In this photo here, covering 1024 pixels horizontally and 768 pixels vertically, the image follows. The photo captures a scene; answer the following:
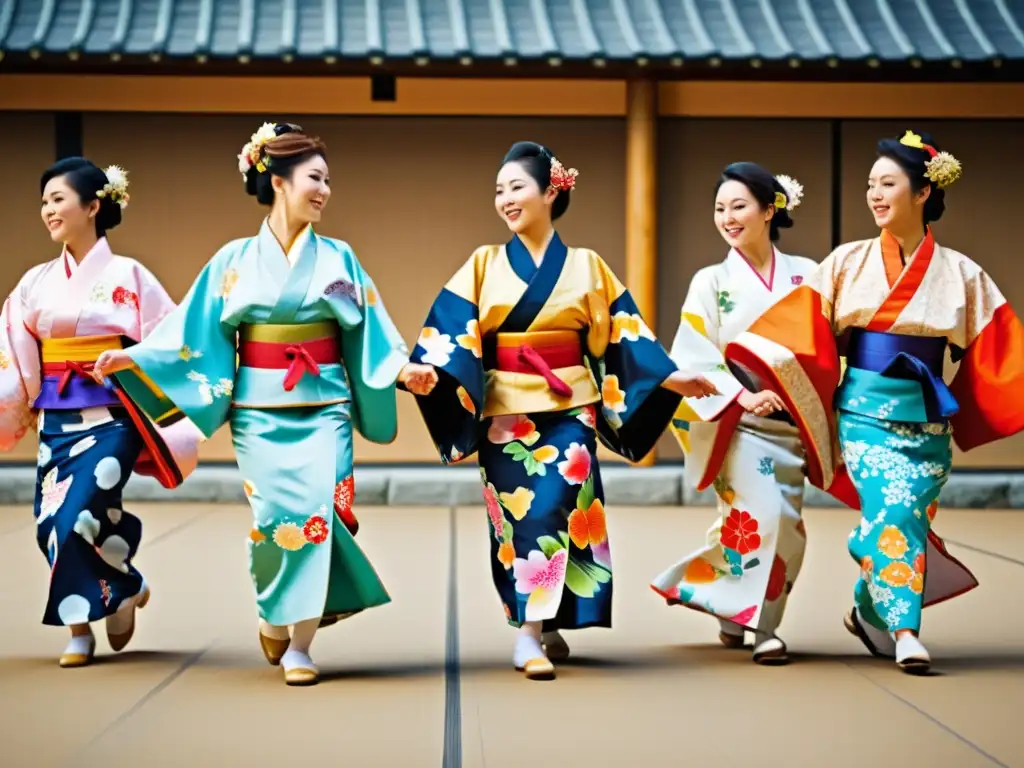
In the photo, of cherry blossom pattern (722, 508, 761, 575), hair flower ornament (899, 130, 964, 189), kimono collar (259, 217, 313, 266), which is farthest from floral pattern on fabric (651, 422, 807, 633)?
kimono collar (259, 217, 313, 266)

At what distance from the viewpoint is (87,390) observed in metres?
4.73

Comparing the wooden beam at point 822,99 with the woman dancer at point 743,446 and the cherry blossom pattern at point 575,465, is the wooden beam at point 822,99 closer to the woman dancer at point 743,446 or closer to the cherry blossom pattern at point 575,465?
the woman dancer at point 743,446

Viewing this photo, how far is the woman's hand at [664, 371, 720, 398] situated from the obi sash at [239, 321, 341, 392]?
3.88 ft

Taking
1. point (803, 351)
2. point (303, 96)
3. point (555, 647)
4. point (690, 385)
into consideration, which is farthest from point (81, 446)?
point (303, 96)

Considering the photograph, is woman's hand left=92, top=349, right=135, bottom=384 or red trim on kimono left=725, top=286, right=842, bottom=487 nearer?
woman's hand left=92, top=349, right=135, bottom=384

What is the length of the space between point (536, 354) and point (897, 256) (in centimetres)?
128

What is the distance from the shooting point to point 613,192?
30.8 ft

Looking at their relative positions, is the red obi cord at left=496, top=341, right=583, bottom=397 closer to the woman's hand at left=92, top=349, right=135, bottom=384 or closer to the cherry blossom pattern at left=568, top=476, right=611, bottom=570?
the cherry blossom pattern at left=568, top=476, right=611, bottom=570

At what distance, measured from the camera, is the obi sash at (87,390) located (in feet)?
15.5

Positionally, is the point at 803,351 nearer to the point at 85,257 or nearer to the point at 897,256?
the point at 897,256

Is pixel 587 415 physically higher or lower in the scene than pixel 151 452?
higher

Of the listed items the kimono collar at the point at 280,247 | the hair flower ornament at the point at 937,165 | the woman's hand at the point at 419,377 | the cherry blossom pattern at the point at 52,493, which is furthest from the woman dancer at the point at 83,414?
the hair flower ornament at the point at 937,165

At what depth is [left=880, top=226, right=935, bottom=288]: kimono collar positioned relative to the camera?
461 centimetres

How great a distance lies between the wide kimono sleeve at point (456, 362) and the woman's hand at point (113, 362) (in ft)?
3.12
